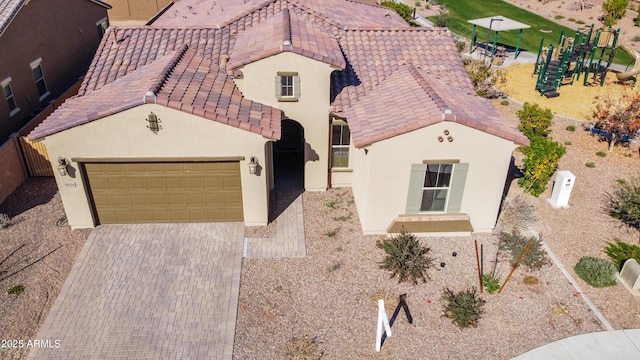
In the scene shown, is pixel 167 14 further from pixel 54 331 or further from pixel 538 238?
pixel 538 238

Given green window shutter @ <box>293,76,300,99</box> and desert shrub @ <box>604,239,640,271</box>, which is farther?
green window shutter @ <box>293,76,300,99</box>

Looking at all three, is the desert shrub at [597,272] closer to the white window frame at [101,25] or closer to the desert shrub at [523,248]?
the desert shrub at [523,248]

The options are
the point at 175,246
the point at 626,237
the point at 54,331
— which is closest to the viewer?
the point at 54,331

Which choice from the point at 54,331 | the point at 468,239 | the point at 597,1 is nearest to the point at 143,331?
the point at 54,331

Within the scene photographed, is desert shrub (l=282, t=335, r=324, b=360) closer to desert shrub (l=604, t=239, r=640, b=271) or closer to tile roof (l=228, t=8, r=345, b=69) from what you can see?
tile roof (l=228, t=8, r=345, b=69)

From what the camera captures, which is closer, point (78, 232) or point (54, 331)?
point (54, 331)

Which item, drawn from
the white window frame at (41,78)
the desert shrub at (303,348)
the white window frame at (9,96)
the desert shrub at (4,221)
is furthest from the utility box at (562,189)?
the white window frame at (41,78)

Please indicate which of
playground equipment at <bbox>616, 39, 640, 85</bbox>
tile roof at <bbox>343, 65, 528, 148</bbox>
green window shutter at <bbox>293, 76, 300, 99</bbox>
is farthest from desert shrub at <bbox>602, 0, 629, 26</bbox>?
green window shutter at <bbox>293, 76, 300, 99</bbox>
